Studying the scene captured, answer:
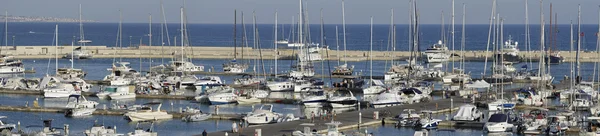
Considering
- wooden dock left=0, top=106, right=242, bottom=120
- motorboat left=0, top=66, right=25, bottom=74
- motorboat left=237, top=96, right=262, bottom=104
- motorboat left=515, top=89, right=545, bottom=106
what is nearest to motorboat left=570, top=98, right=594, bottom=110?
motorboat left=515, top=89, right=545, bottom=106

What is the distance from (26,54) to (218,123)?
63469 millimetres

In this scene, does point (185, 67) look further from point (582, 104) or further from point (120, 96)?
point (582, 104)

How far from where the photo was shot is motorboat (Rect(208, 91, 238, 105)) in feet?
189

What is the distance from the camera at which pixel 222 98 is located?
5766 centimetres

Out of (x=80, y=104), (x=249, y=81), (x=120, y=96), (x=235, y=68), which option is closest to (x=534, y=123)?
(x=80, y=104)

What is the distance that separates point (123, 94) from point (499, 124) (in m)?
24.3

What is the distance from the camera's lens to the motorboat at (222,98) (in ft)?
189

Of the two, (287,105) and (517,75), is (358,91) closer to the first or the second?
(287,105)

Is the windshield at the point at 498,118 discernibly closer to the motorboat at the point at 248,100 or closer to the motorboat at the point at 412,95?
the motorboat at the point at 412,95

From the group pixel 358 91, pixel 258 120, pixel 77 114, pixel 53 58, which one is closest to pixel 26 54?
pixel 53 58

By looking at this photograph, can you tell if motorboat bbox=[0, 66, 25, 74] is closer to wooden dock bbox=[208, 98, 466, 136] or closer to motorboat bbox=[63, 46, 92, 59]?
motorboat bbox=[63, 46, 92, 59]

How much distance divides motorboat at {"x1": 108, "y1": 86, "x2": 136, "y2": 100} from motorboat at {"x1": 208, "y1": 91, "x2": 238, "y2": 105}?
A: 18.3 feet

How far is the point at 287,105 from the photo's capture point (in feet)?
186

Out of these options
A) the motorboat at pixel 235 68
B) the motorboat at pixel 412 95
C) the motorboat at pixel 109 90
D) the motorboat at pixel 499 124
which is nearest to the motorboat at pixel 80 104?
the motorboat at pixel 109 90
